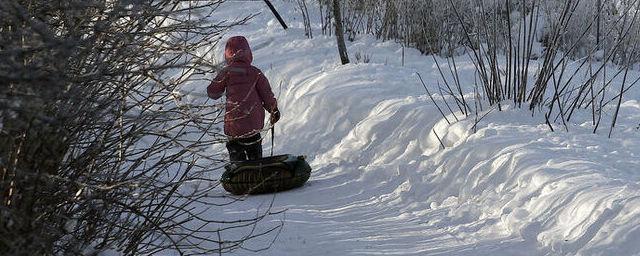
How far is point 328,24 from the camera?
1486 centimetres

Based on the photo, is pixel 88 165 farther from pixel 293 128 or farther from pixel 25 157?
pixel 293 128

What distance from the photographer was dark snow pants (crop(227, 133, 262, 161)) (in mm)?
8391

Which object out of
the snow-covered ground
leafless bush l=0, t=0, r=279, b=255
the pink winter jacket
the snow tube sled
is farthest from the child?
leafless bush l=0, t=0, r=279, b=255

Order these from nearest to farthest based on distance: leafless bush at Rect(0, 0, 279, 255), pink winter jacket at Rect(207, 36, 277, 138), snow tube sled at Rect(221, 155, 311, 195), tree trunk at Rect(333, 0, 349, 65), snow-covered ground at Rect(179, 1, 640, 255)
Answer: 1. leafless bush at Rect(0, 0, 279, 255)
2. snow-covered ground at Rect(179, 1, 640, 255)
3. snow tube sled at Rect(221, 155, 311, 195)
4. pink winter jacket at Rect(207, 36, 277, 138)
5. tree trunk at Rect(333, 0, 349, 65)

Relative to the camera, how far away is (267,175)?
783cm

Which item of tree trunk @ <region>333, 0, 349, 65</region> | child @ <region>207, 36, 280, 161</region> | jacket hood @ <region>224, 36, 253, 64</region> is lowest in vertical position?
child @ <region>207, 36, 280, 161</region>

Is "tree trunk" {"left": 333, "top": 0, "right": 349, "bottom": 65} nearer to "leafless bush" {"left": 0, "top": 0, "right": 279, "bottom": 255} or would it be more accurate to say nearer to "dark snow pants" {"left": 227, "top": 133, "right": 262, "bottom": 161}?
"dark snow pants" {"left": 227, "top": 133, "right": 262, "bottom": 161}

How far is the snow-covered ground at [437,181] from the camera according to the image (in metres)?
5.31

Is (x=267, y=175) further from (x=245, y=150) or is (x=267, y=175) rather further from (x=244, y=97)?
(x=244, y=97)

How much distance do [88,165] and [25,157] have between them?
671mm

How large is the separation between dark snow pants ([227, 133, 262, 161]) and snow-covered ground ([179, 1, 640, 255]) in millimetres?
621

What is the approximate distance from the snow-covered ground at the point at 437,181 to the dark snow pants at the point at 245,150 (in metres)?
0.62

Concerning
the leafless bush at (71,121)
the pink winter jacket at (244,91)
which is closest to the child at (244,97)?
the pink winter jacket at (244,91)

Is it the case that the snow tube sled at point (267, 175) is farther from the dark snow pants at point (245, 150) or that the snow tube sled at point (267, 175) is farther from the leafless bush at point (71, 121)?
the leafless bush at point (71, 121)
